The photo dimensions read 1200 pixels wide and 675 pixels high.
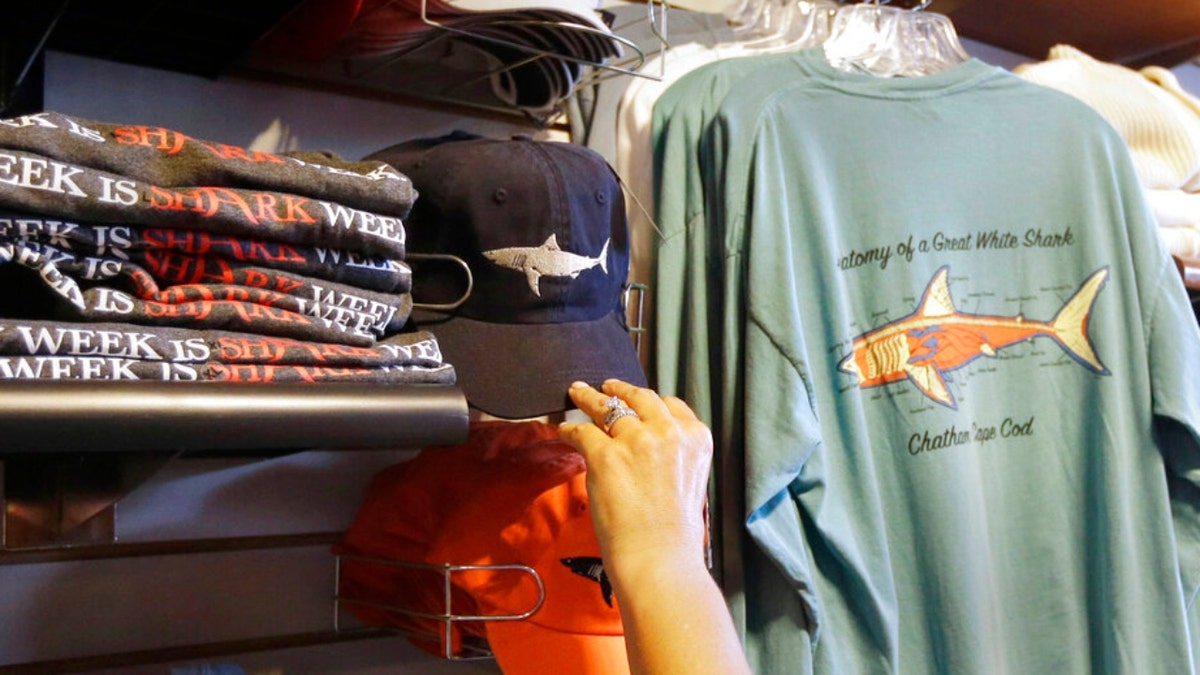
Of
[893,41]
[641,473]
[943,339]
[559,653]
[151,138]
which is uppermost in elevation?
Result: [893,41]

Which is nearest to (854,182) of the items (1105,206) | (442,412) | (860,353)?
(860,353)

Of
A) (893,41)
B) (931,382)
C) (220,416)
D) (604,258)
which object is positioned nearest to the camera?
(220,416)

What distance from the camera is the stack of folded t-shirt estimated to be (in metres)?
0.60

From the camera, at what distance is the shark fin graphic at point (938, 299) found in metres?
1.04

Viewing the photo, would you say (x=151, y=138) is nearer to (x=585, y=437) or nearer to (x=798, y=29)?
(x=585, y=437)

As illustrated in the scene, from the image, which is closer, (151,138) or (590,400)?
(151,138)

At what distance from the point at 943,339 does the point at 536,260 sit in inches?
18.4

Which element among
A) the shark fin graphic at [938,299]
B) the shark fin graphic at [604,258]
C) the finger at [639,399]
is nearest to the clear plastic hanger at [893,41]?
the shark fin graphic at [938,299]

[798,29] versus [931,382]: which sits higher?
[798,29]

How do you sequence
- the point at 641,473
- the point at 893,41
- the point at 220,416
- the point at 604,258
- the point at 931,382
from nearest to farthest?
the point at 220,416, the point at 641,473, the point at 604,258, the point at 931,382, the point at 893,41

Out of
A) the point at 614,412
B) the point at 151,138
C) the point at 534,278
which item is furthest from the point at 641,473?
the point at 151,138

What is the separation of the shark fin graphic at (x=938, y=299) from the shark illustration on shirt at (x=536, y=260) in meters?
0.41

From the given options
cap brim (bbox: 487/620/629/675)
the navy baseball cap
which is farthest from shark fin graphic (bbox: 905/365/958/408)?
cap brim (bbox: 487/620/629/675)

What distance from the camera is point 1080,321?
1.09 m
